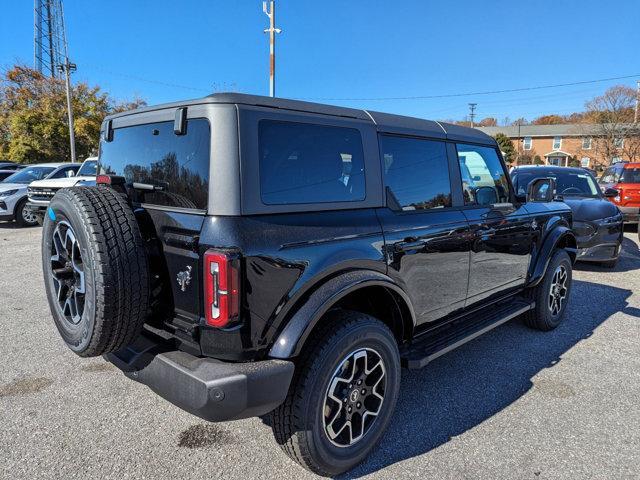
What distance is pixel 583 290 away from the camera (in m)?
6.06

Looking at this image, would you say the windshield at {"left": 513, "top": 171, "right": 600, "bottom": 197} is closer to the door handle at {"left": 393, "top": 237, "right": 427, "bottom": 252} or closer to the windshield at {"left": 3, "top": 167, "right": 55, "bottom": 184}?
the door handle at {"left": 393, "top": 237, "right": 427, "bottom": 252}

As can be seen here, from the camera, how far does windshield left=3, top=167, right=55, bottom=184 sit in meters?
12.4

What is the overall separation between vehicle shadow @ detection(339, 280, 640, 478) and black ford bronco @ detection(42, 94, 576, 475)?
0.28 m

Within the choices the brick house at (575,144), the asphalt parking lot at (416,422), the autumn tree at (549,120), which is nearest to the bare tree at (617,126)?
the brick house at (575,144)

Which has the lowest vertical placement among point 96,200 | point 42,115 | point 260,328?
point 260,328

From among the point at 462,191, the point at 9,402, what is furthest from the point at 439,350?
the point at 9,402

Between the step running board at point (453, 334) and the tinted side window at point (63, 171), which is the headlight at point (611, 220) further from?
the tinted side window at point (63, 171)

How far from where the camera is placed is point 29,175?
12.6 metres

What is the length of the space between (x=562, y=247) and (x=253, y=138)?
12.9ft

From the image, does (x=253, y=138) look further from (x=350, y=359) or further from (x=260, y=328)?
(x=350, y=359)

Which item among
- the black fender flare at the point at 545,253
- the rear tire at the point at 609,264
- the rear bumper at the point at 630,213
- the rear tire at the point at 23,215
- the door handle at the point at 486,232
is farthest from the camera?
the rear tire at the point at 23,215

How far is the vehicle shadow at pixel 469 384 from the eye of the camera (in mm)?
2671

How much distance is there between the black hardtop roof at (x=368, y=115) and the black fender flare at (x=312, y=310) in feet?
3.04

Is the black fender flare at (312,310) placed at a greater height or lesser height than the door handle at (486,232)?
lesser
